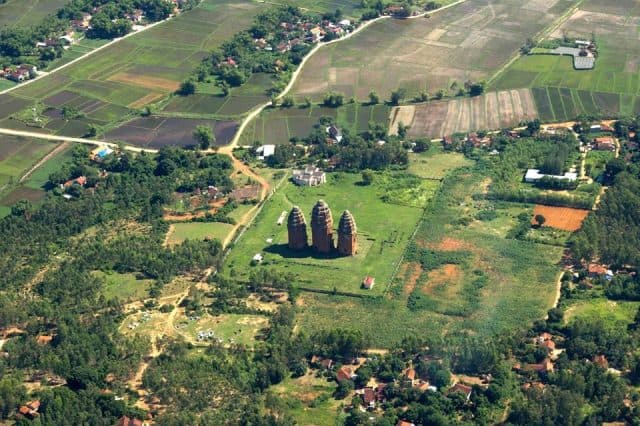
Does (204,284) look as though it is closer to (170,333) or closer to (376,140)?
(170,333)

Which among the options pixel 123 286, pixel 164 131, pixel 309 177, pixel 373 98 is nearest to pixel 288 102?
pixel 373 98

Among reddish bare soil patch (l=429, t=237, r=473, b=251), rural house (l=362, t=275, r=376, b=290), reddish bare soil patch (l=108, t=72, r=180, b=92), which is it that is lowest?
rural house (l=362, t=275, r=376, b=290)

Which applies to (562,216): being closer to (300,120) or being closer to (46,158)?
(300,120)

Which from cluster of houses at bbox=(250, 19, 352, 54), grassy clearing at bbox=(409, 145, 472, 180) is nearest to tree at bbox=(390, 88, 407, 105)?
grassy clearing at bbox=(409, 145, 472, 180)

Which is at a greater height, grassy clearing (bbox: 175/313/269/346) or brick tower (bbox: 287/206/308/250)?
brick tower (bbox: 287/206/308/250)

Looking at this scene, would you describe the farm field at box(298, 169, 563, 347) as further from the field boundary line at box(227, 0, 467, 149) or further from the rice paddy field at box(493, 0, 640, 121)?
the field boundary line at box(227, 0, 467, 149)

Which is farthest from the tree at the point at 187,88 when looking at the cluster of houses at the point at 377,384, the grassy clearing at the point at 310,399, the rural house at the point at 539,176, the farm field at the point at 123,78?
the grassy clearing at the point at 310,399

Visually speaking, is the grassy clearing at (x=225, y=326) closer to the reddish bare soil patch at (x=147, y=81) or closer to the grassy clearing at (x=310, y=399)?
the grassy clearing at (x=310, y=399)
